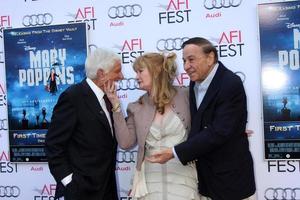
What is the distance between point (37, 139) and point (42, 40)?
72cm

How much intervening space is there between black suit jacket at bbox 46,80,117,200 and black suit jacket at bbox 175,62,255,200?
0.43 metres

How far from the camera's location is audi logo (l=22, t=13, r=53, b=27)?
2961 millimetres

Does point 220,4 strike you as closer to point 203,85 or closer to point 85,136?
point 203,85

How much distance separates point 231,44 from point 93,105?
1047 mm

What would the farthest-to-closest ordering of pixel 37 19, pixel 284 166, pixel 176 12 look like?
pixel 37 19, pixel 176 12, pixel 284 166

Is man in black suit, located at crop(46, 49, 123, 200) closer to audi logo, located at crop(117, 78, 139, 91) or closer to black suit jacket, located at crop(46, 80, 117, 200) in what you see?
black suit jacket, located at crop(46, 80, 117, 200)

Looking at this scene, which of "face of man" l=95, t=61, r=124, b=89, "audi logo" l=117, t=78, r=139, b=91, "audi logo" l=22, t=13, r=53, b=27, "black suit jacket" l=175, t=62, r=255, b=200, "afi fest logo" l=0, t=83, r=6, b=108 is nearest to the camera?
"black suit jacket" l=175, t=62, r=255, b=200

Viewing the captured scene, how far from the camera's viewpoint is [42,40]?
296 cm

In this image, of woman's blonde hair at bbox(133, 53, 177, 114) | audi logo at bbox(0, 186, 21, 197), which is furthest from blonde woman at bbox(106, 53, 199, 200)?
audi logo at bbox(0, 186, 21, 197)

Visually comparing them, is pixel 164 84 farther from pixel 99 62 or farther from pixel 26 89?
pixel 26 89

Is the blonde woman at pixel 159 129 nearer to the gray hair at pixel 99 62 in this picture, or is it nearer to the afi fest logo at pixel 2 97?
the gray hair at pixel 99 62

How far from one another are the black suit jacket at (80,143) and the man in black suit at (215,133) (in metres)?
0.31

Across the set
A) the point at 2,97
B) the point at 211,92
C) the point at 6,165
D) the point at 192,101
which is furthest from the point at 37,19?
the point at 211,92

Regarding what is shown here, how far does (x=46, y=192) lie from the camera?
10.1ft
